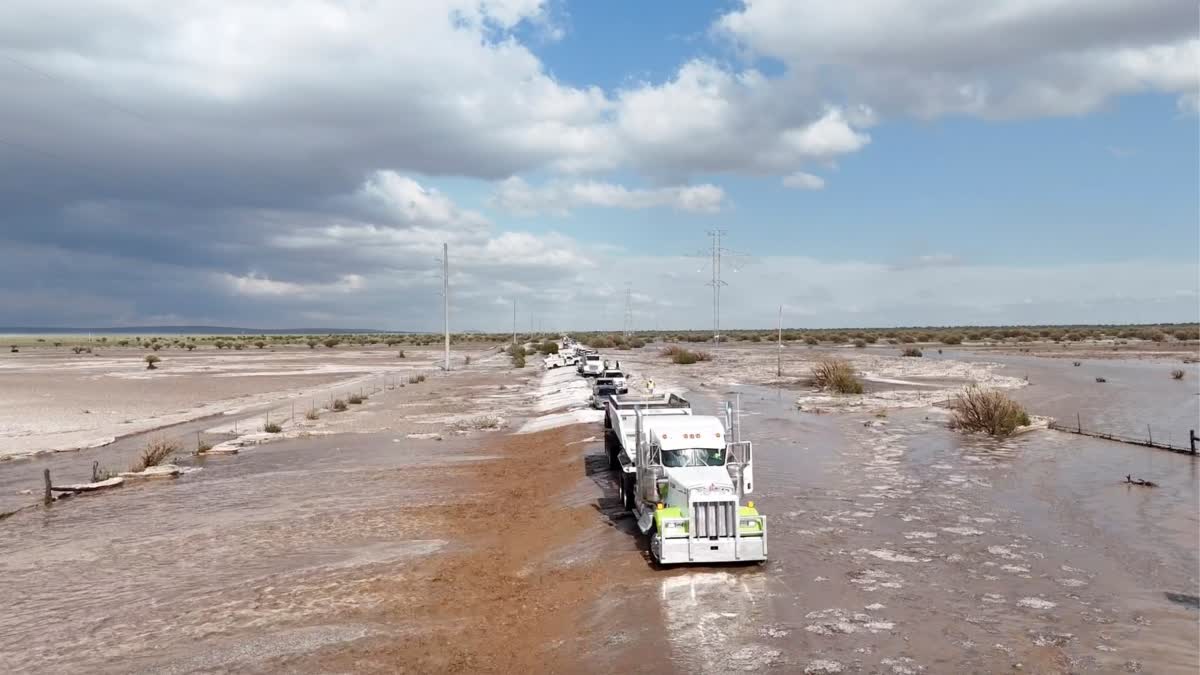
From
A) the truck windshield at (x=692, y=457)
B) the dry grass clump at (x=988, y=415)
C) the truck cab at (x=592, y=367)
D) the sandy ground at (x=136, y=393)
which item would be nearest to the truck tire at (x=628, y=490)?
the truck windshield at (x=692, y=457)

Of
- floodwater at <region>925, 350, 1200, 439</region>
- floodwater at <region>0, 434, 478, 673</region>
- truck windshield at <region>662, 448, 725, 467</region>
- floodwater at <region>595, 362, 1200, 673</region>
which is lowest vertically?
floodwater at <region>0, 434, 478, 673</region>

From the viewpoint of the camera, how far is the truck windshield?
15.5m

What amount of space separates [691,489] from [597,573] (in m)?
2.42

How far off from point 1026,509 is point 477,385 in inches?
1799

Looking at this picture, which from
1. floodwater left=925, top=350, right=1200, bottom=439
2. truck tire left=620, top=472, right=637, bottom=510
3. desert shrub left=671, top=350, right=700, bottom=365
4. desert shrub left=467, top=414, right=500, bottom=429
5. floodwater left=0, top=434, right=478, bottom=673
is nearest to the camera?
floodwater left=0, top=434, right=478, bottom=673

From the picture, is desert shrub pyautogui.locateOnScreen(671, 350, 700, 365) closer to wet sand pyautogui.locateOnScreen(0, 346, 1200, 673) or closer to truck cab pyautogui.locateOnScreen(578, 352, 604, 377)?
truck cab pyautogui.locateOnScreen(578, 352, 604, 377)

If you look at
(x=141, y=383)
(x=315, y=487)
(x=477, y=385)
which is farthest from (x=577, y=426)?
(x=141, y=383)

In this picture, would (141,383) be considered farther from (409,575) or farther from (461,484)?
(409,575)

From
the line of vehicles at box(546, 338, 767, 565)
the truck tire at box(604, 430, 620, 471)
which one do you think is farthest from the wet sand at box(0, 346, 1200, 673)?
the truck tire at box(604, 430, 620, 471)

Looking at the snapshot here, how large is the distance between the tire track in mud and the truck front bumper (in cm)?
68

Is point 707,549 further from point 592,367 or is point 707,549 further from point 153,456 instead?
point 592,367

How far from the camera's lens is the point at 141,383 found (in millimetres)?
60500

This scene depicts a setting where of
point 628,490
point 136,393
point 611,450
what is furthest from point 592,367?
point 628,490

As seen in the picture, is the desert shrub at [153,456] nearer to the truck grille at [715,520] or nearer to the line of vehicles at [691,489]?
the line of vehicles at [691,489]
